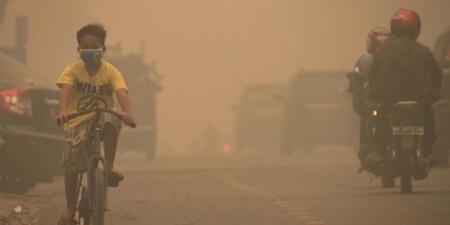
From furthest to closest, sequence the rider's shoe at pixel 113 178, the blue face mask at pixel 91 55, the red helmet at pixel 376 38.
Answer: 1. the red helmet at pixel 376 38
2. the blue face mask at pixel 91 55
3. the rider's shoe at pixel 113 178

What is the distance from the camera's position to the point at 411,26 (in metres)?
16.5

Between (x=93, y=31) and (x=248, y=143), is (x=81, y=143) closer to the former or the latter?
(x=93, y=31)

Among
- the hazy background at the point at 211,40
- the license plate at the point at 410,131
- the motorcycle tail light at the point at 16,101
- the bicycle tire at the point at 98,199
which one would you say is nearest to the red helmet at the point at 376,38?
the license plate at the point at 410,131

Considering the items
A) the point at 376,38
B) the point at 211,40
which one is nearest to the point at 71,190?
the point at 376,38

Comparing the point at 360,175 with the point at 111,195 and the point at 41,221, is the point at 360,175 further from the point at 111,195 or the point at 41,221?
the point at 41,221

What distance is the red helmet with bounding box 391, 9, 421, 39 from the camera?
16531 millimetres

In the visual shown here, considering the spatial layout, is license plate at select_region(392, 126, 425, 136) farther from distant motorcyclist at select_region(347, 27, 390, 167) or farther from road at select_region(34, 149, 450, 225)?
distant motorcyclist at select_region(347, 27, 390, 167)

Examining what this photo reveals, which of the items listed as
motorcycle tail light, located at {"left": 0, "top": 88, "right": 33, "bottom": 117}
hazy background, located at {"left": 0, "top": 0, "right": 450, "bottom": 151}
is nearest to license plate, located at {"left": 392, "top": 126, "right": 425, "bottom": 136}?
motorcycle tail light, located at {"left": 0, "top": 88, "right": 33, "bottom": 117}

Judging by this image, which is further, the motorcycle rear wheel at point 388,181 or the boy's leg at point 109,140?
the motorcycle rear wheel at point 388,181

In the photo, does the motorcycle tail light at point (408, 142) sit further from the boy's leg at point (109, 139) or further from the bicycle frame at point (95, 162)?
the bicycle frame at point (95, 162)

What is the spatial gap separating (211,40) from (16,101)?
92.7m

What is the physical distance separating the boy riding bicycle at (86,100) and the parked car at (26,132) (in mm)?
6220

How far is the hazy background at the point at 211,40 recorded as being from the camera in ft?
233

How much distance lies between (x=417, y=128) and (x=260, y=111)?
26661mm
